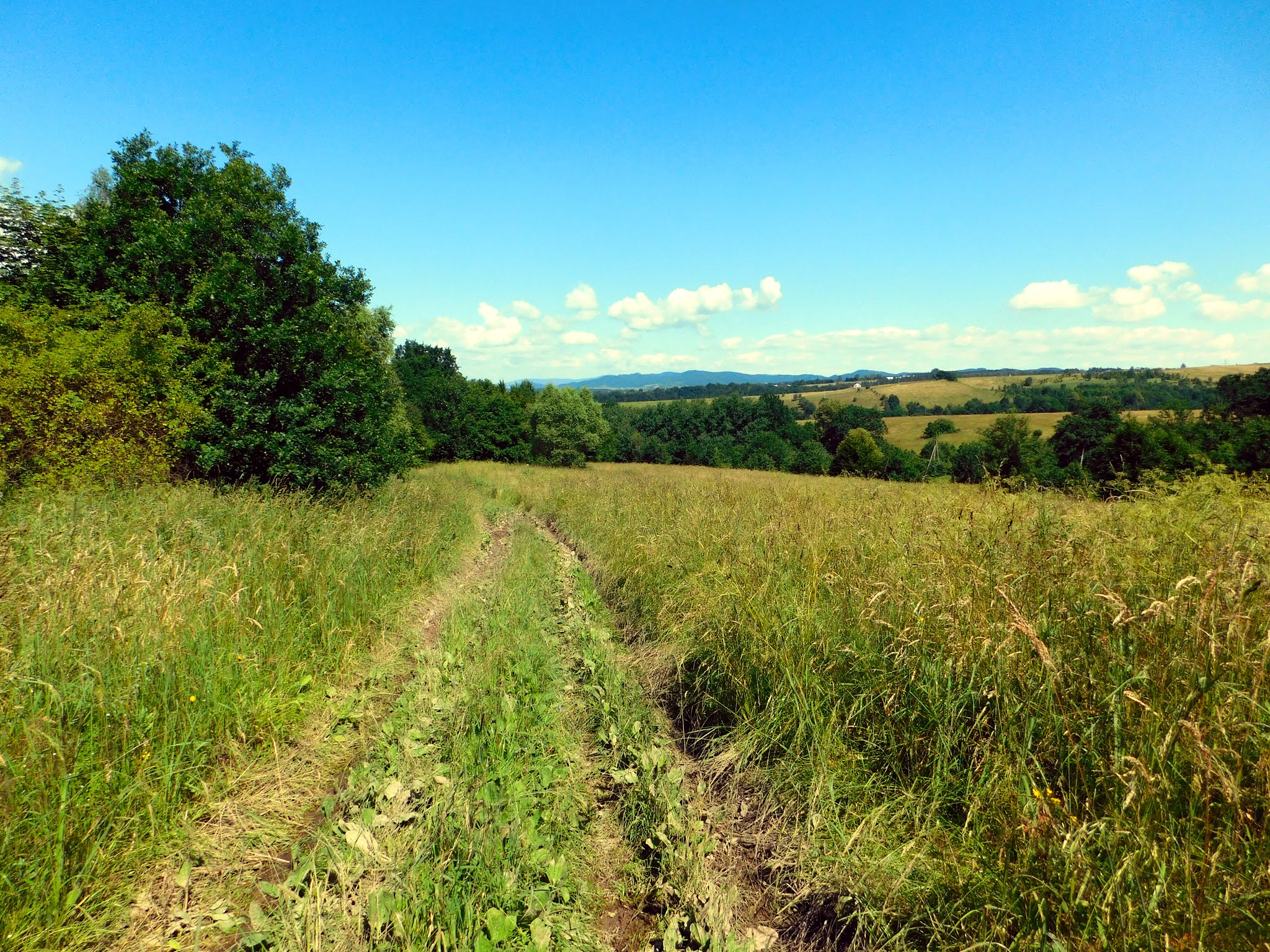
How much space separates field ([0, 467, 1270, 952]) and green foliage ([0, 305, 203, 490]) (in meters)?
2.83

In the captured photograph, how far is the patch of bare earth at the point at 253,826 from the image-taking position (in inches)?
92.3

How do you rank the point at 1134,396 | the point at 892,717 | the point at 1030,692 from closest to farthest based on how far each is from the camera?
1. the point at 1030,692
2. the point at 892,717
3. the point at 1134,396

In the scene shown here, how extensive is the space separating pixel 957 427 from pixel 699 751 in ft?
265

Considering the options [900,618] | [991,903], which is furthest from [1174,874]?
[900,618]

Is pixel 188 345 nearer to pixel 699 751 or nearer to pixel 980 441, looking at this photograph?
pixel 699 751

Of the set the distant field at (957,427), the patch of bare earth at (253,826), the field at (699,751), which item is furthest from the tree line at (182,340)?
→ the distant field at (957,427)

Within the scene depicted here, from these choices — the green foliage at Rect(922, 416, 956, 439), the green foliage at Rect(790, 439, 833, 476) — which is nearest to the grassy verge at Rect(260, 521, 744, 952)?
the green foliage at Rect(790, 439, 833, 476)

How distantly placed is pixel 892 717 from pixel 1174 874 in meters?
1.32

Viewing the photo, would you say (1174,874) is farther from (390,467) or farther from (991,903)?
(390,467)

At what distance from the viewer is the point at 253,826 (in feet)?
9.80

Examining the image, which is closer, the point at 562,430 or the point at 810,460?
the point at 562,430

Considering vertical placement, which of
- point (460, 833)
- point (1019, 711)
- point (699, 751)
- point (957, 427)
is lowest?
point (699, 751)

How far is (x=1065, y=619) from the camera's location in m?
3.00

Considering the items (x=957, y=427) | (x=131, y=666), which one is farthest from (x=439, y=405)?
(x=957, y=427)
